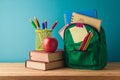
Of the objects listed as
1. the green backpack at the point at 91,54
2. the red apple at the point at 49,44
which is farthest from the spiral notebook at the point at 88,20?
the red apple at the point at 49,44

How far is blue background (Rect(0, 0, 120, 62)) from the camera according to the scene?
3.74 ft

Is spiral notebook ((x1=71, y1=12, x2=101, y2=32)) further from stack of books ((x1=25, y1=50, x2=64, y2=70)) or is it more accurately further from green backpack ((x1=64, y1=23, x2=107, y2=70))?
stack of books ((x1=25, y1=50, x2=64, y2=70))

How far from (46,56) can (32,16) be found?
31cm

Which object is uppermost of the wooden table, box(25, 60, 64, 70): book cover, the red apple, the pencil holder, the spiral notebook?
the spiral notebook

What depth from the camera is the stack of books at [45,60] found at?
92 cm

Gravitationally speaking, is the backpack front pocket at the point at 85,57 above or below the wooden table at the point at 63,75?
above

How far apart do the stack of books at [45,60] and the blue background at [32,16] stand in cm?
19

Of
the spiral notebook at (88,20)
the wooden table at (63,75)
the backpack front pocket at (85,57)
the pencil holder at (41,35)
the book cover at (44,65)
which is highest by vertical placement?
the spiral notebook at (88,20)

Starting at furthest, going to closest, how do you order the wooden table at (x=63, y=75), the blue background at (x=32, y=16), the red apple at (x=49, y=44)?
the blue background at (x=32, y=16) < the red apple at (x=49, y=44) < the wooden table at (x=63, y=75)

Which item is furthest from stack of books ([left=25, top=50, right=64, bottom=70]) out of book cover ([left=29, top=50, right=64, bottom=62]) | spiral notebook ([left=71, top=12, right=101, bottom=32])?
spiral notebook ([left=71, top=12, right=101, bottom=32])

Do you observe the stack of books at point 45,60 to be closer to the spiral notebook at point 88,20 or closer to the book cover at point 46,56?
the book cover at point 46,56

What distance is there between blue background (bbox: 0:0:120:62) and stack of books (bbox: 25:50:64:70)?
0.64 feet

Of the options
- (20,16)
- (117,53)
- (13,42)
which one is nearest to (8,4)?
(20,16)

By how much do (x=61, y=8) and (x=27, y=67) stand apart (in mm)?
351
